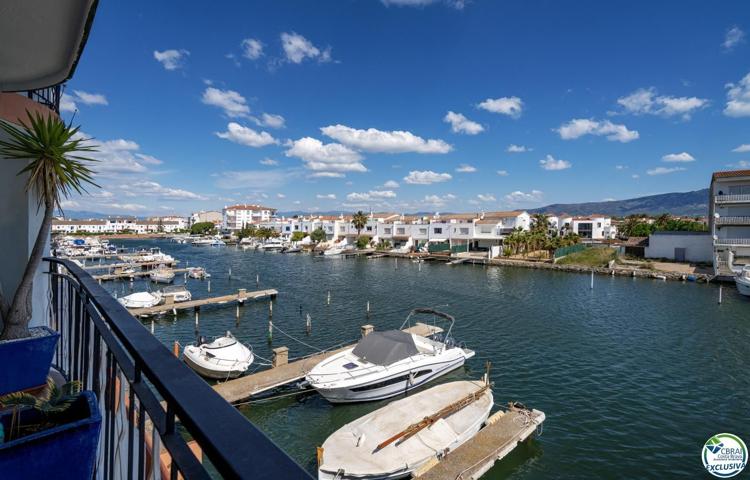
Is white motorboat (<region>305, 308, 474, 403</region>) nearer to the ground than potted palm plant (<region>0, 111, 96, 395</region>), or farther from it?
nearer to the ground

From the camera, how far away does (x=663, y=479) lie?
11.0 metres

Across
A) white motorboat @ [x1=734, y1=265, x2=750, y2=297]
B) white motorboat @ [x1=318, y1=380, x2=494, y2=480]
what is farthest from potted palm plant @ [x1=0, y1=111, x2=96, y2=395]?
white motorboat @ [x1=734, y1=265, x2=750, y2=297]

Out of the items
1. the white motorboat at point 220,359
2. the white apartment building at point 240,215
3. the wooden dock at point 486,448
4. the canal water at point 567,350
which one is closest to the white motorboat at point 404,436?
the wooden dock at point 486,448

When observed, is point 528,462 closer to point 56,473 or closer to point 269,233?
point 56,473

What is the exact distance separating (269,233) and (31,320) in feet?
324

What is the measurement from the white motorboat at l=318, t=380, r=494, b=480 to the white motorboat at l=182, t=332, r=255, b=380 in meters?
7.51

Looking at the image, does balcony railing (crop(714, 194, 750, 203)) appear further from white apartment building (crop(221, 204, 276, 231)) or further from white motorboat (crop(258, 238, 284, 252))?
white apartment building (crop(221, 204, 276, 231))

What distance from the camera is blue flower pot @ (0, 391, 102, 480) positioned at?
1.71 m

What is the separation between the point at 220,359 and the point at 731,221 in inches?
2080

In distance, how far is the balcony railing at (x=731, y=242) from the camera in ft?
133

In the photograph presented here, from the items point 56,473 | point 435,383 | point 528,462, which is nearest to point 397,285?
point 435,383

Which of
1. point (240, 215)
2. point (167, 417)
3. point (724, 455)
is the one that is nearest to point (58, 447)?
point (167, 417)

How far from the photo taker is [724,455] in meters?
12.4

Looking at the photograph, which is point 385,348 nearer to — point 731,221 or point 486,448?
point 486,448
